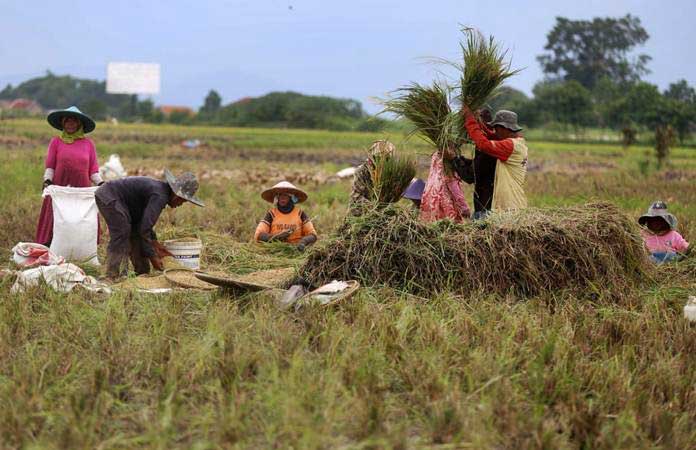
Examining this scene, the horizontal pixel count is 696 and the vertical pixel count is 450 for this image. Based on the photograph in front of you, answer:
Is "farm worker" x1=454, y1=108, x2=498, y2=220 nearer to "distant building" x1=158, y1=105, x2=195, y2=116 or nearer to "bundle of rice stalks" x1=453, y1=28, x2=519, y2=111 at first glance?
"bundle of rice stalks" x1=453, y1=28, x2=519, y2=111

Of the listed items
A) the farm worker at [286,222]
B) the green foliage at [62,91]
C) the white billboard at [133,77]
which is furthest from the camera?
the green foliage at [62,91]

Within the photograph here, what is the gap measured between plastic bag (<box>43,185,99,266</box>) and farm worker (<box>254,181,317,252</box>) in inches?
57.7

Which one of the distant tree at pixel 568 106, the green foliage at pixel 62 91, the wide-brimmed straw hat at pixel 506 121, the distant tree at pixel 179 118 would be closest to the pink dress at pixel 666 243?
the wide-brimmed straw hat at pixel 506 121

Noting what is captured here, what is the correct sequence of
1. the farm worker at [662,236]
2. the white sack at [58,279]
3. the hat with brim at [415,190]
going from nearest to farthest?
the white sack at [58,279]
the hat with brim at [415,190]
the farm worker at [662,236]

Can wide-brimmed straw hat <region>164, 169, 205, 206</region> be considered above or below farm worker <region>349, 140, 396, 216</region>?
below

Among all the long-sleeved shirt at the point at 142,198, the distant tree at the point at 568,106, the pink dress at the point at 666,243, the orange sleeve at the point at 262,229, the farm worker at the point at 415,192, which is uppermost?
the distant tree at the point at 568,106

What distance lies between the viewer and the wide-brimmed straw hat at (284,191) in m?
7.44

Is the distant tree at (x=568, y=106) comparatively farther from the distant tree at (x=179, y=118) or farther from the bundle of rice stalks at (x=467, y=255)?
the bundle of rice stalks at (x=467, y=255)

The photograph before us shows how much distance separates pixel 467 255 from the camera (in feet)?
17.5

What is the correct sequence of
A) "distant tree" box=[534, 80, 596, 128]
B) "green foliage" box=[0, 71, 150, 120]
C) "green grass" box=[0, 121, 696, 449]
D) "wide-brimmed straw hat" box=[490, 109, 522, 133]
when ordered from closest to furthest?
"green grass" box=[0, 121, 696, 449] < "wide-brimmed straw hat" box=[490, 109, 522, 133] < "distant tree" box=[534, 80, 596, 128] < "green foliage" box=[0, 71, 150, 120]

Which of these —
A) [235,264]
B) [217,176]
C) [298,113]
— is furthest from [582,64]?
[235,264]

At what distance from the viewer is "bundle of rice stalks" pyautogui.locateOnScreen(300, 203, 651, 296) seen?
Result: 5332 millimetres

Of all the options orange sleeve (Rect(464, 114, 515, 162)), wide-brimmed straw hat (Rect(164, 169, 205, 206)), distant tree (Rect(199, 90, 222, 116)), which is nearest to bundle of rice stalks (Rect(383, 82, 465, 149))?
orange sleeve (Rect(464, 114, 515, 162))

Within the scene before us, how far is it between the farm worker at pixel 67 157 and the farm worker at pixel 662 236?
476cm
